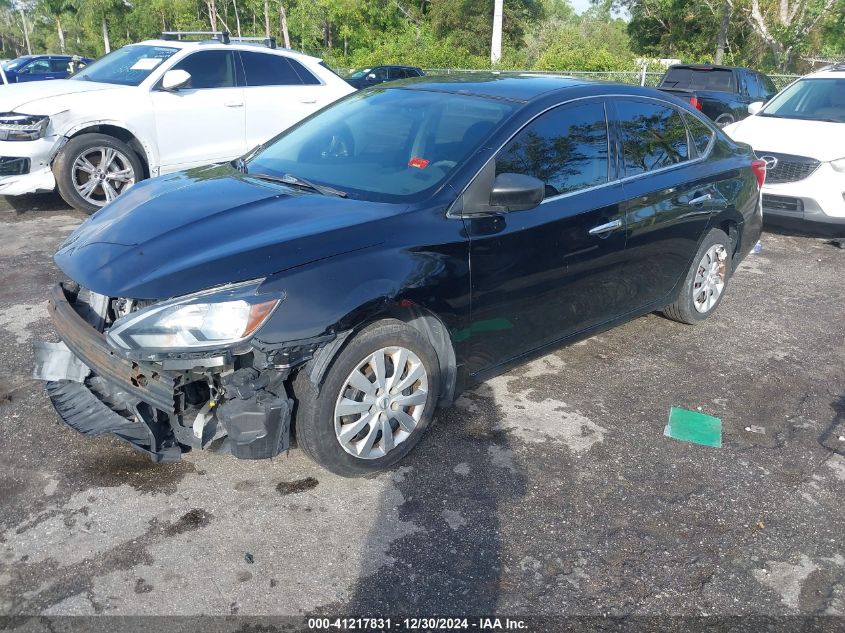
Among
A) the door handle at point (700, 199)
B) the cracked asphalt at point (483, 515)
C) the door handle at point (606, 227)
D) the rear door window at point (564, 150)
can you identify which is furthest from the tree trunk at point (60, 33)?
the door handle at point (606, 227)

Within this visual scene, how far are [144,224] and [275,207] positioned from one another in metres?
0.59

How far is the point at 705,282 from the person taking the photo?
5375 mm

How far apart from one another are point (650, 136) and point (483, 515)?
8.95ft

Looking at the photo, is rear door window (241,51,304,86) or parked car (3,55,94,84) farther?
parked car (3,55,94,84)

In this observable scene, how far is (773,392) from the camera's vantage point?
4551 mm

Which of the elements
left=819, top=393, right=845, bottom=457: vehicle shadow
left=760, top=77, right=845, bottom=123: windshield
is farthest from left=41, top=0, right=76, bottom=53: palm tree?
left=819, top=393, right=845, bottom=457: vehicle shadow

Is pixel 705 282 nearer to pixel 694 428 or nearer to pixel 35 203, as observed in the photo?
pixel 694 428

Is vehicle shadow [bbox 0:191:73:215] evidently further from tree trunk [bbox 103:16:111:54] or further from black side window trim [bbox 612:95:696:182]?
tree trunk [bbox 103:16:111:54]

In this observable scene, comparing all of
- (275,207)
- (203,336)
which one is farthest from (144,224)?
(203,336)

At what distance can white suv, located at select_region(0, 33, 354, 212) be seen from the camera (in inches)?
280

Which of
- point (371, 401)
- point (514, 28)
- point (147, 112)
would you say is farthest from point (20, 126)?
point (514, 28)

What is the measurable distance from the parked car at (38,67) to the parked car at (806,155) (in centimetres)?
2002

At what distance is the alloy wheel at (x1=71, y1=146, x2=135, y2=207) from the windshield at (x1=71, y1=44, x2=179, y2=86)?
2.86 feet

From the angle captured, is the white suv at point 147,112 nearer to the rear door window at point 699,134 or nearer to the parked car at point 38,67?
the rear door window at point 699,134
